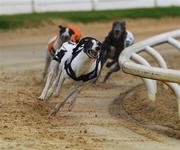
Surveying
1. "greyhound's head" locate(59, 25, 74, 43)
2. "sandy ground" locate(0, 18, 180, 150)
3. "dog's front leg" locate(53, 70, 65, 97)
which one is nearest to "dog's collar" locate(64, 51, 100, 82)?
"dog's front leg" locate(53, 70, 65, 97)

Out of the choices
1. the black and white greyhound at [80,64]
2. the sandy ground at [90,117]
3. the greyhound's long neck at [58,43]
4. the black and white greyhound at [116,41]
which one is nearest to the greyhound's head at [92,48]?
the black and white greyhound at [80,64]

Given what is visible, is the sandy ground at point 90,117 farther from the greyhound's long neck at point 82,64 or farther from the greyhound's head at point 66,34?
the greyhound's head at point 66,34

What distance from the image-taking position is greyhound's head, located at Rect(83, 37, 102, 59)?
816cm

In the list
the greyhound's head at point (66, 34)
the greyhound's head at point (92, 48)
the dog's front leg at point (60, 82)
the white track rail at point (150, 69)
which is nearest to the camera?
the white track rail at point (150, 69)

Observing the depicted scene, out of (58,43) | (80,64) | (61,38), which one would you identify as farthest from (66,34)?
(80,64)

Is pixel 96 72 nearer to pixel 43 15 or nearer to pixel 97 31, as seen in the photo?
pixel 97 31

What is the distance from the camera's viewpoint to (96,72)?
8617mm

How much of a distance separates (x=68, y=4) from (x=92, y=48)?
14.8 meters

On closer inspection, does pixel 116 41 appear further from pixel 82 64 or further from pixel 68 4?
pixel 68 4

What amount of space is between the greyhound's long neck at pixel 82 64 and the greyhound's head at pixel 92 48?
105 millimetres

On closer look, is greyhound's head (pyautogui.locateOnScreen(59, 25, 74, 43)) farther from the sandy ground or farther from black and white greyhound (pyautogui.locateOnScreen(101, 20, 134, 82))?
black and white greyhound (pyautogui.locateOnScreen(101, 20, 134, 82))

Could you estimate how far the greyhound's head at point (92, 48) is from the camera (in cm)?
816

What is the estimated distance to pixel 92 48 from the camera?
816 centimetres

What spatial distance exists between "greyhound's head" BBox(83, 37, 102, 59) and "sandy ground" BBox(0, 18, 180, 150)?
2.52 ft
